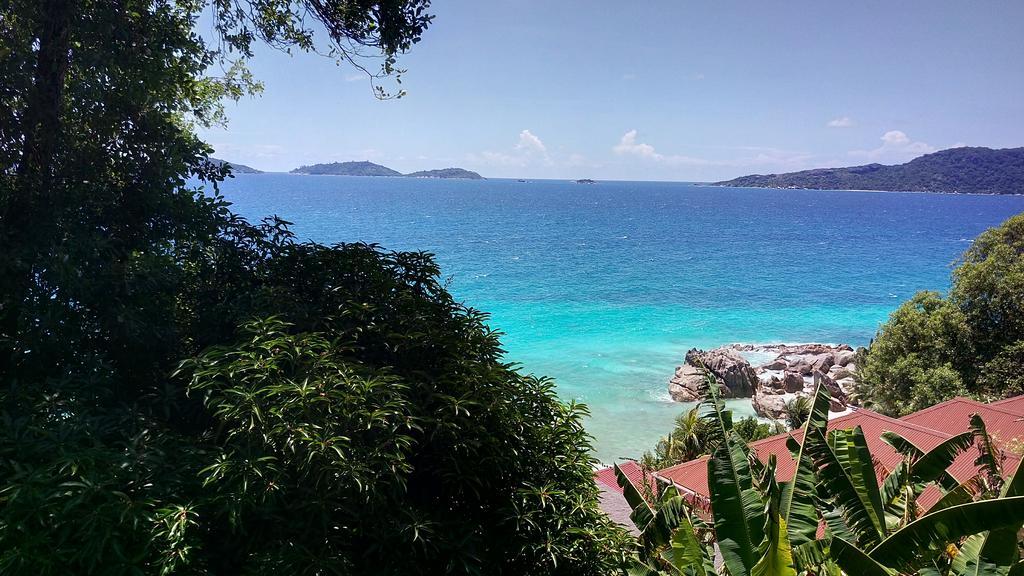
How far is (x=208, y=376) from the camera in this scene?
5391mm

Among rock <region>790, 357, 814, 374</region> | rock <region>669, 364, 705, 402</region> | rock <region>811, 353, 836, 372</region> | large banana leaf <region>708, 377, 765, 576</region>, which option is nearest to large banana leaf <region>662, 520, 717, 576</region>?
large banana leaf <region>708, 377, 765, 576</region>

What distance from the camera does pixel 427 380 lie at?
20.6 feet

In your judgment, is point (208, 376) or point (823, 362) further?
point (823, 362)

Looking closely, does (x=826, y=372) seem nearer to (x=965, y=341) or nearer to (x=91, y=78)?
(x=965, y=341)

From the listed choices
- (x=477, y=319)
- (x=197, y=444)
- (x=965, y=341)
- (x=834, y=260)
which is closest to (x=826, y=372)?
(x=965, y=341)

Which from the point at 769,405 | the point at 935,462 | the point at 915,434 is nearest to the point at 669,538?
the point at 935,462

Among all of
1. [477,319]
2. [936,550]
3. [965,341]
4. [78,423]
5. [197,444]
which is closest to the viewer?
[936,550]

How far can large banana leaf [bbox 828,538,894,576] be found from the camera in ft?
13.8

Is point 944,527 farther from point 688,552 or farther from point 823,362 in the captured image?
point 823,362

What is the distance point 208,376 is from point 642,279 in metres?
60.7

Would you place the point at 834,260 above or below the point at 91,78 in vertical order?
below

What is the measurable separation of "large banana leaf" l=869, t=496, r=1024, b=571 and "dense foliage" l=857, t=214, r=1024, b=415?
1844 cm

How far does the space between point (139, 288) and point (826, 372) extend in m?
35.5

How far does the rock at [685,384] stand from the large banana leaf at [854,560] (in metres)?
26.8
